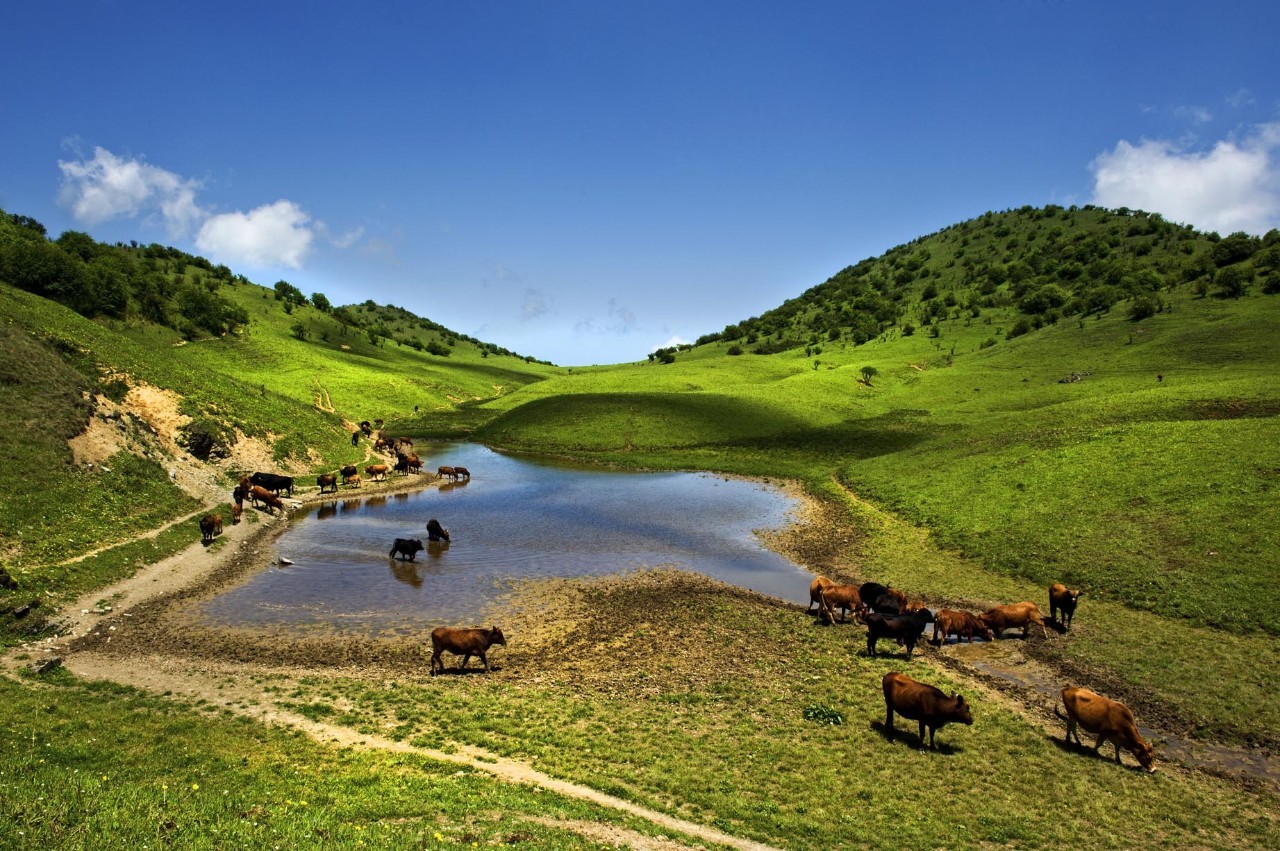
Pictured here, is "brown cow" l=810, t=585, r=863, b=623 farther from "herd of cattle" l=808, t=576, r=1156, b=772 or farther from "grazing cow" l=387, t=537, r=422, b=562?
"grazing cow" l=387, t=537, r=422, b=562

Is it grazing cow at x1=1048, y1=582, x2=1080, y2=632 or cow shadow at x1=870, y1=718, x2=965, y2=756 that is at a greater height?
grazing cow at x1=1048, y1=582, x2=1080, y2=632

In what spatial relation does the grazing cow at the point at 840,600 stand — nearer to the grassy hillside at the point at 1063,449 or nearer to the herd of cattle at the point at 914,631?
the herd of cattle at the point at 914,631

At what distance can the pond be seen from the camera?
26.4 metres

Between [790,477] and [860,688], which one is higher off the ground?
[790,477]

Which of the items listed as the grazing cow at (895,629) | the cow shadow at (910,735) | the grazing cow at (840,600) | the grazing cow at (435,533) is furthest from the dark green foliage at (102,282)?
the cow shadow at (910,735)

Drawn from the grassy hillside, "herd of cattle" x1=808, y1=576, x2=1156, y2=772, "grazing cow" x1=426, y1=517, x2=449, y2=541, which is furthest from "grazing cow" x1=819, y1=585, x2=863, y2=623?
"grazing cow" x1=426, y1=517, x2=449, y2=541

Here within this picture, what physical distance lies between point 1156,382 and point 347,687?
81949 mm

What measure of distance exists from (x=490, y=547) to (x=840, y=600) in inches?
792

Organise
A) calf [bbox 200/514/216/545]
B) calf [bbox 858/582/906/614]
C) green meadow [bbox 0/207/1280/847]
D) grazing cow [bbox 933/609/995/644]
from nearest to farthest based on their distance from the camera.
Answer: green meadow [bbox 0/207/1280/847] → grazing cow [bbox 933/609/995/644] → calf [bbox 858/582/906/614] → calf [bbox 200/514/216/545]

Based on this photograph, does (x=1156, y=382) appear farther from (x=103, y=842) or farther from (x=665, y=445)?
(x=103, y=842)

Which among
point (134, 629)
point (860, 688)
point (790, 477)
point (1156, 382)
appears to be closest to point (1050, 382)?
point (1156, 382)

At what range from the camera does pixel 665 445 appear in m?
74.3

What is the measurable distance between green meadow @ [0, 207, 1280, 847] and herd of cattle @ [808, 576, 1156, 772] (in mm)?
782

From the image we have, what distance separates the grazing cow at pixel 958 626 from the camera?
925 inches
